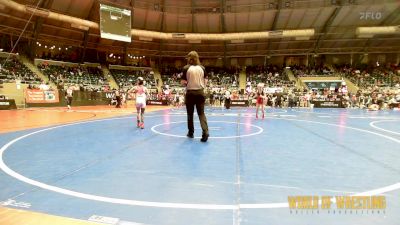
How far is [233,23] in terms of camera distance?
1480 inches

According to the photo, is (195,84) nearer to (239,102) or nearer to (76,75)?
(239,102)

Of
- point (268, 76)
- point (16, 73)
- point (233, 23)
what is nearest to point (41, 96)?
point (16, 73)

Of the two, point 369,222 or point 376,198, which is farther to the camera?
point 376,198

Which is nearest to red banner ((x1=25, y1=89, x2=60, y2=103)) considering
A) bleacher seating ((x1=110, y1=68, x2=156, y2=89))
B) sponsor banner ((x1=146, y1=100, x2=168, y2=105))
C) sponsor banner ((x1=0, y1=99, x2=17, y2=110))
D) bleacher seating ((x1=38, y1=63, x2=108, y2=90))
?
sponsor banner ((x1=0, y1=99, x2=17, y2=110))

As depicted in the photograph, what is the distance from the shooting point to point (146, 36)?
120ft

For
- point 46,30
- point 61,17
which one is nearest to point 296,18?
point 61,17

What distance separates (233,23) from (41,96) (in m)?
25.0

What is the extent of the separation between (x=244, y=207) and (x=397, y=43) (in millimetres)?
47190

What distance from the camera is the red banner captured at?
22625 mm

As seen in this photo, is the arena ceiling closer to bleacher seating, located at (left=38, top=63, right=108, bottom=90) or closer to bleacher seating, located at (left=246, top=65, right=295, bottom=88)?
bleacher seating, located at (left=246, top=65, right=295, bottom=88)

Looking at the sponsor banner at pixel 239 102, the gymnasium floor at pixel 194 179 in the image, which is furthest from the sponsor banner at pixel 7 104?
the sponsor banner at pixel 239 102

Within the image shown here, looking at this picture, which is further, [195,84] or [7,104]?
[7,104]

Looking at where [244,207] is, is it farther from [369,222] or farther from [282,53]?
[282,53]

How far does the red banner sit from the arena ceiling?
1007 centimetres
